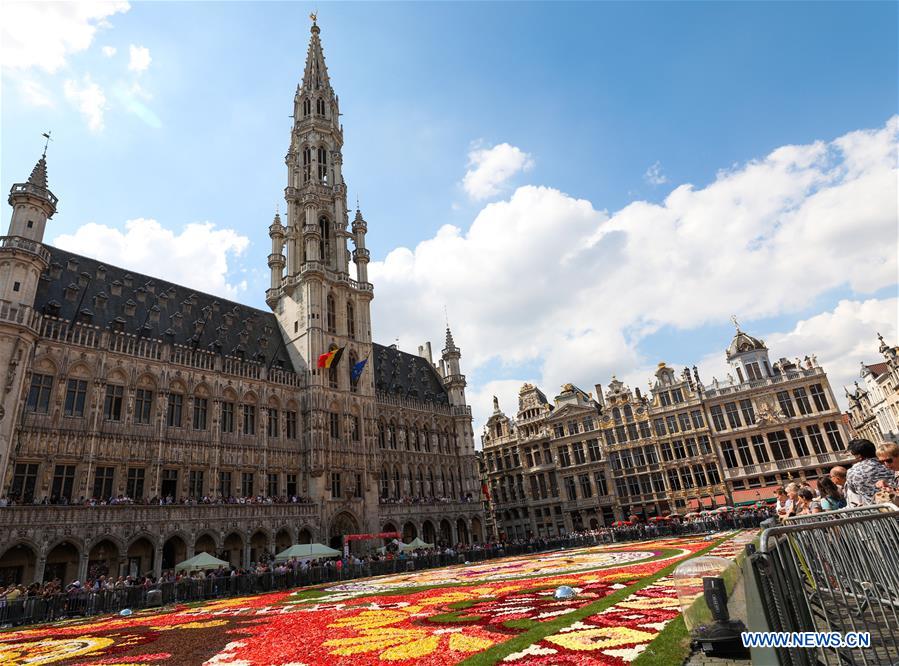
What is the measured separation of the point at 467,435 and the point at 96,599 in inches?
1626

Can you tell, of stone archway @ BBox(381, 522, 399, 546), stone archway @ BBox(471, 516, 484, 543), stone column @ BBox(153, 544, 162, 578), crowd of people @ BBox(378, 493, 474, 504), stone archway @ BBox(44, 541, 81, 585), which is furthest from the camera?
stone archway @ BBox(471, 516, 484, 543)

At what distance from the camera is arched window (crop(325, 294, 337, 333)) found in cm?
4844

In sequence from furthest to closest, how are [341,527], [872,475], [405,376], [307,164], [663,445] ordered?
[405,376], [307,164], [663,445], [341,527], [872,475]

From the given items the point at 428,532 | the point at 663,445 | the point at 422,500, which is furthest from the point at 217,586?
the point at 663,445

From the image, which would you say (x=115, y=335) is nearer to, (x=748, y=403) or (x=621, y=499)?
(x=621, y=499)

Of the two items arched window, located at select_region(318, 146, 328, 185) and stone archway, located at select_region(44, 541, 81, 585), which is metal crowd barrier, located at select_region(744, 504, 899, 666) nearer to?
stone archway, located at select_region(44, 541, 81, 585)

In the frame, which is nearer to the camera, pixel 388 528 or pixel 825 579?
pixel 825 579

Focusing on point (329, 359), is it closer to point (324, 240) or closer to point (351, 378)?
point (351, 378)

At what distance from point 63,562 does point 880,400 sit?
7509 centimetres

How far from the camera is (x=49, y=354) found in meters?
30.7

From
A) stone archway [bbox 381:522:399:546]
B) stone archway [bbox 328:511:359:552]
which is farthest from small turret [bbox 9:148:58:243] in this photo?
stone archway [bbox 381:522:399:546]

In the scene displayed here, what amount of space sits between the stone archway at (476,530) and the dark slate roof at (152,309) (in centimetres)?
2581

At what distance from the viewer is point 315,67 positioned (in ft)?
204

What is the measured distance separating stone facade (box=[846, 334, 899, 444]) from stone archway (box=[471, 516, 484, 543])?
3839 cm
